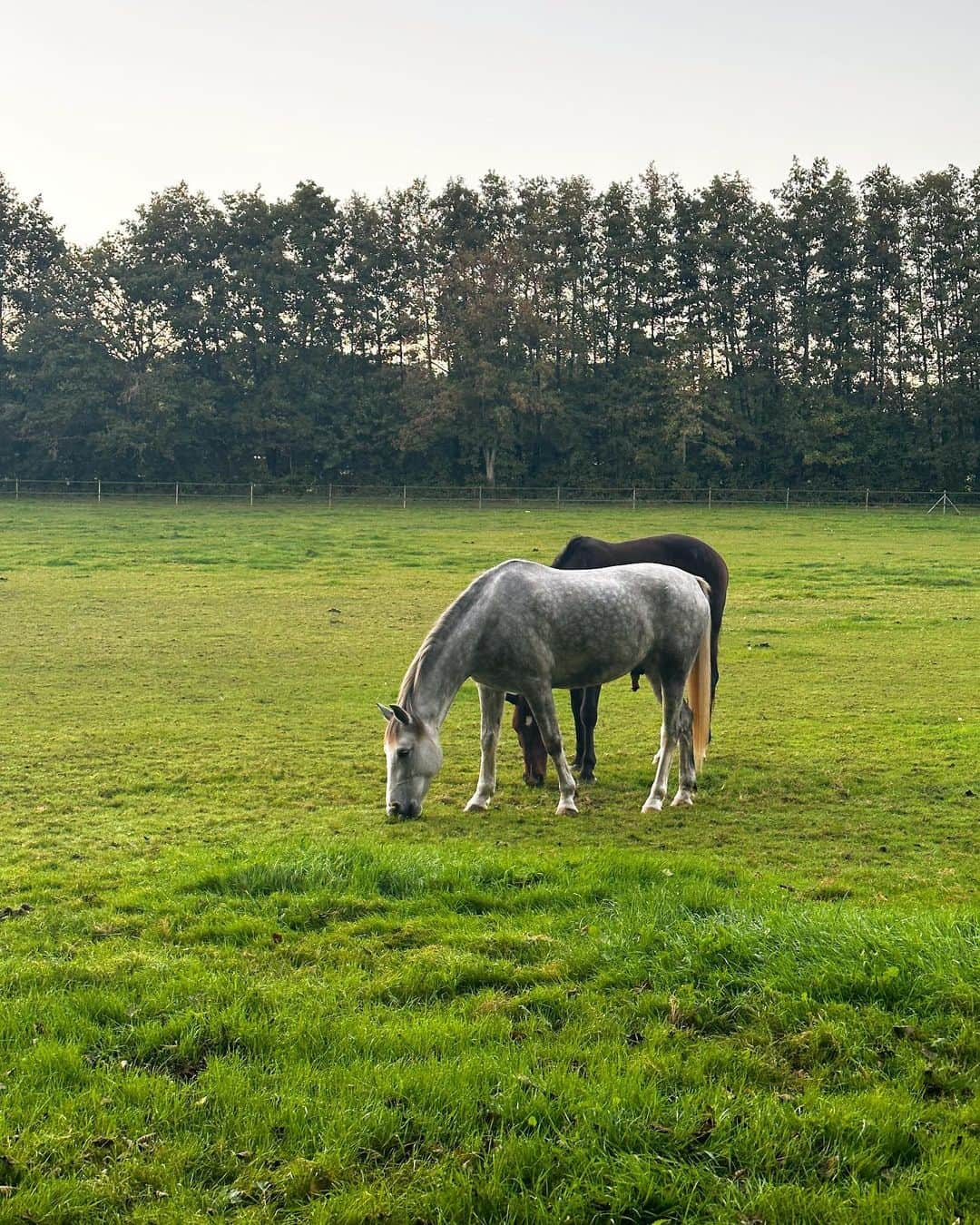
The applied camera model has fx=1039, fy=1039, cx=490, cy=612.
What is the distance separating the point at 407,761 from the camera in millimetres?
7586

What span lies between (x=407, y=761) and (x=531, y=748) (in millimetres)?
1730

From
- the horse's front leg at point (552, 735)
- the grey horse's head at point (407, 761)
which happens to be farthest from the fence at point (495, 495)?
the grey horse's head at point (407, 761)

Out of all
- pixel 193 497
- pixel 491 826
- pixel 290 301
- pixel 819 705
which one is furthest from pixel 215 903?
pixel 290 301

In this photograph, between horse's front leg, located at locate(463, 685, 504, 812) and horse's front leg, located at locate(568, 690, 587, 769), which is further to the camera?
horse's front leg, located at locate(568, 690, 587, 769)

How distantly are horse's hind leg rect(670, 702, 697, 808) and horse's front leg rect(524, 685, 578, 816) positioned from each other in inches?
35.6

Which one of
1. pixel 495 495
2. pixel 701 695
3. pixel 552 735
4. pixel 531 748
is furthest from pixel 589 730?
pixel 495 495

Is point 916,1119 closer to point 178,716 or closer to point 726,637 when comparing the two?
point 178,716

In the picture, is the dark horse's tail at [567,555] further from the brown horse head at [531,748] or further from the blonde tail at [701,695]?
the blonde tail at [701,695]

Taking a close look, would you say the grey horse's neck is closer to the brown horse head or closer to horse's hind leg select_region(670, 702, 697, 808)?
the brown horse head

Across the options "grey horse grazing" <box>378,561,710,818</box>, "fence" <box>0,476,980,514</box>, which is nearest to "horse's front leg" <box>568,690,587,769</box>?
"grey horse grazing" <box>378,561,710,818</box>

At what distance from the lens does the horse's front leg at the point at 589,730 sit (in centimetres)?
914

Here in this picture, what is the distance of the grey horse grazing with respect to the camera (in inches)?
305

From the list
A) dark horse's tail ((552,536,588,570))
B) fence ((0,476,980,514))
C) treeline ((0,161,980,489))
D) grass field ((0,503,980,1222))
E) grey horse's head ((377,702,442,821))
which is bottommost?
grass field ((0,503,980,1222))

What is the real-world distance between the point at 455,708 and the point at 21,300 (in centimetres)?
5775
